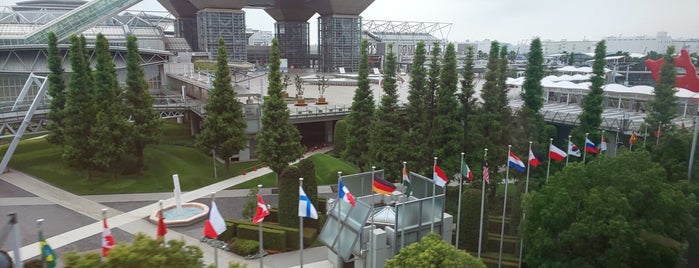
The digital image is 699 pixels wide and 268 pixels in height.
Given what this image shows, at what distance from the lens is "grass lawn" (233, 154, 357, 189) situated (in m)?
36.1

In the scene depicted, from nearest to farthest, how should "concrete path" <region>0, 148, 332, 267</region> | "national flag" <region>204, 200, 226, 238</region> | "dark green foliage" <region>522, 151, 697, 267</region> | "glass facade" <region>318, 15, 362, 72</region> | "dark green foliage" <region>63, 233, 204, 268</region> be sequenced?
"dark green foliage" <region>63, 233, 204, 268</region>, "national flag" <region>204, 200, 226, 238</region>, "dark green foliage" <region>522, 151, 697, 267</region>, "concrete path" <region>0, 148, 332, 267</region>, "glass facade" <region>318, 15, 362, 72</region>

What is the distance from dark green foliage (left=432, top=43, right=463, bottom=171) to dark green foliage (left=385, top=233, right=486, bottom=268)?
14.7 m

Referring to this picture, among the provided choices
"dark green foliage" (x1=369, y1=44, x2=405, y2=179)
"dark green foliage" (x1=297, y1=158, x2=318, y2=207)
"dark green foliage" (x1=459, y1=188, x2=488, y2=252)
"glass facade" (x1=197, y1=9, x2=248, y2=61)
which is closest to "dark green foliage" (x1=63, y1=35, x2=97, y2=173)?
"dark green foliage" (x1=297, y1=158, x2=318, y2=207)

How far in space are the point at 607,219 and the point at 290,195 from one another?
14.6 metres

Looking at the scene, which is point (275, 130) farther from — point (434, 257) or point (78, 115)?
point (434, 257)

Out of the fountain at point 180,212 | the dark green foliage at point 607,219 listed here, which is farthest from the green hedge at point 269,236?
the dark green foliage at point 607,219

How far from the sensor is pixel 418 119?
100 feet

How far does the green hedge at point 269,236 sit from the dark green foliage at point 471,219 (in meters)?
8.71

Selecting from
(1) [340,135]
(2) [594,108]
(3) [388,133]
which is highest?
(2) [594,108]

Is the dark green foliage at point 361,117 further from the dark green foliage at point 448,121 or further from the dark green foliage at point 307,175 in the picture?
the dark green foliage at point 307,175

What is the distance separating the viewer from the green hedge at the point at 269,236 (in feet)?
80.1

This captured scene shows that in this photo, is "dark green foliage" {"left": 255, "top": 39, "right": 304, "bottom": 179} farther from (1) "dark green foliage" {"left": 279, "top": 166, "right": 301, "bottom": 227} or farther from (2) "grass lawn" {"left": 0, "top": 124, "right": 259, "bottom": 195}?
(1) "dark green foliage" {"left": 279, "top": 166, "right": 301, "bottom": 227}

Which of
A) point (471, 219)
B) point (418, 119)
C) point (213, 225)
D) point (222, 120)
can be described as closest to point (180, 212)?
point (222, 120)

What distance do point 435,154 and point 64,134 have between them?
24926 millimetres
